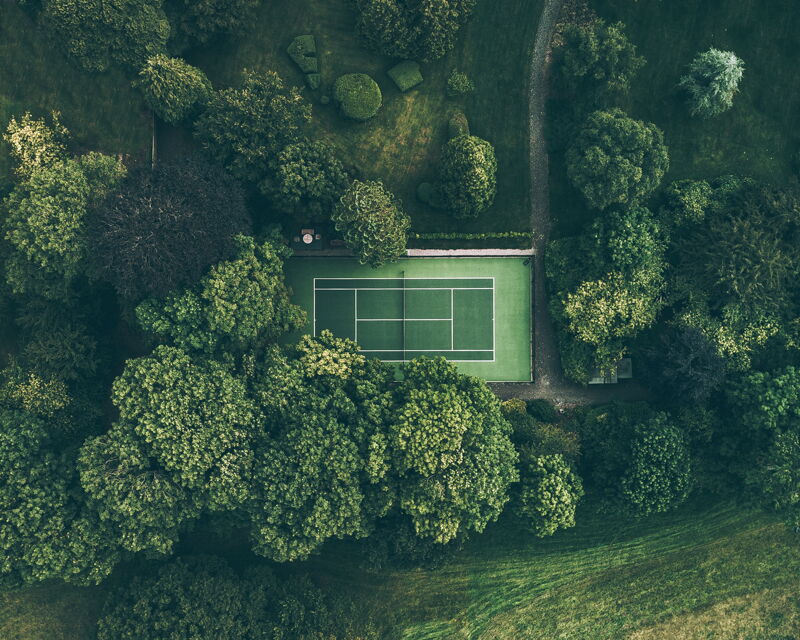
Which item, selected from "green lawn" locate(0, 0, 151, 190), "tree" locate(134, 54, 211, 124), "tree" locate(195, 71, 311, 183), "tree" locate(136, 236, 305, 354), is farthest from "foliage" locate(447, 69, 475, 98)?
"green lawn" locate(0, 0, 151, 190)

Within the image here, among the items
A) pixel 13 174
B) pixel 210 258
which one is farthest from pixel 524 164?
pixel 13 174

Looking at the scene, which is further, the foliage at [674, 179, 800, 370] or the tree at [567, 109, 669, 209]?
the foliage at [674, 179, 800, 370]

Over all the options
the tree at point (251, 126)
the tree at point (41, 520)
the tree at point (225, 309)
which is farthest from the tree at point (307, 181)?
the tree at point (41, 520)

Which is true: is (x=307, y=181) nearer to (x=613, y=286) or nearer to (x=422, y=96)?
(x=422, y=96)

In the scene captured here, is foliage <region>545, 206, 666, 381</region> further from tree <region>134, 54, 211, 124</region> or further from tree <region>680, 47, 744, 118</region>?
tree <region>134, 54, 211, 124</region>

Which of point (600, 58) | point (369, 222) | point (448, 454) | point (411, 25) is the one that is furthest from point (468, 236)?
point (448, 454)

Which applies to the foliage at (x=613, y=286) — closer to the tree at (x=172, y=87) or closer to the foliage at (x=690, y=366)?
the foliage at (x=690, y=366)
